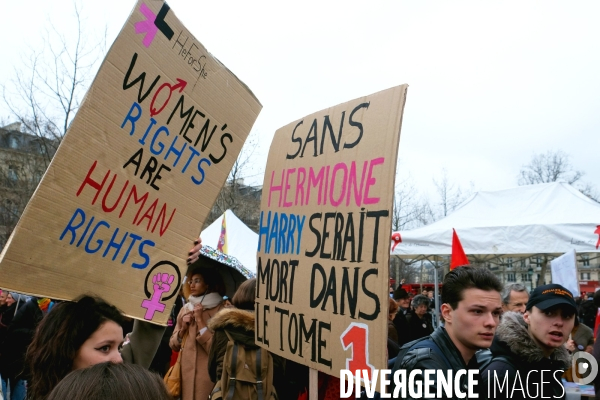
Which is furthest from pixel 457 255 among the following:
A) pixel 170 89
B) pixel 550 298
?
pixel 170 89

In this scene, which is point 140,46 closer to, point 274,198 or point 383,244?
point 274,198

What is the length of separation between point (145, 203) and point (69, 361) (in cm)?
87

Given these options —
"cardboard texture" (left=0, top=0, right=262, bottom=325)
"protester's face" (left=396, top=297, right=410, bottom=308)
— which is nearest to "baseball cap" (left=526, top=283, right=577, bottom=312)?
"cardboard texture" (left=0, top=0, right=262, bottom=325)

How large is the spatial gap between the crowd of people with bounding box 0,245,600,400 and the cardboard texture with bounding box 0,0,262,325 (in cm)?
23

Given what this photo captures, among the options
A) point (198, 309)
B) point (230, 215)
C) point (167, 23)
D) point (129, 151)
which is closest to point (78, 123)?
point (129, 151)

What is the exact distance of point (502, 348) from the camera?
3.00 meters

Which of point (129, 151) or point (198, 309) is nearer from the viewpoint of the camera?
point (129, 151)

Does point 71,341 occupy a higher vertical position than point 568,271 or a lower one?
lower

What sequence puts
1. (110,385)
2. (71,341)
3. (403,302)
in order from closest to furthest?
(110,385) → (71,341) → (403,302)

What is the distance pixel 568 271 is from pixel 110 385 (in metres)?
5.91

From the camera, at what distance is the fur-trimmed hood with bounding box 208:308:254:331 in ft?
11.9

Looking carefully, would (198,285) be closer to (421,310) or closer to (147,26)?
(147,26)

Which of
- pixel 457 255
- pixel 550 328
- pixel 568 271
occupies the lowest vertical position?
pixel 550 328

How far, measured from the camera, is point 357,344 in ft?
6.88
